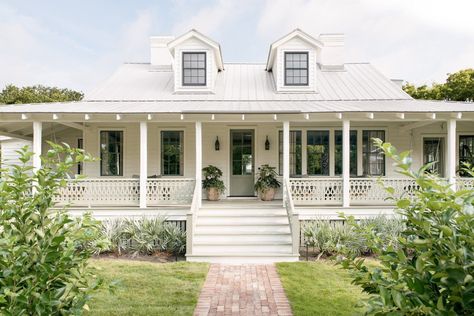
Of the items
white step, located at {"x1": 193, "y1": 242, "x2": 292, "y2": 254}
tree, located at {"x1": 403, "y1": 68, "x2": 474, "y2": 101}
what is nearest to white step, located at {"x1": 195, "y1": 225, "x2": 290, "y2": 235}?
white step, located at {"x1": 193, "y1": 242, "x2": 292, "y2": 254}

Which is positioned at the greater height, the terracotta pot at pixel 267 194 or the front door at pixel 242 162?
the front door at pixel 242 162

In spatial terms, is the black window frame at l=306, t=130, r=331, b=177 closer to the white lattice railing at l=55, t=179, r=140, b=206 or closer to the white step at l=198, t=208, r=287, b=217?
the white step at l=198, t=208, r=287, b=217

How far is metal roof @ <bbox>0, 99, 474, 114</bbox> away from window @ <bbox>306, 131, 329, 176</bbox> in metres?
1.26

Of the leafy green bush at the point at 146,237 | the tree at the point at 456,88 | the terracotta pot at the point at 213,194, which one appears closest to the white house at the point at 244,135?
the terracotta pot at the point at 213,194

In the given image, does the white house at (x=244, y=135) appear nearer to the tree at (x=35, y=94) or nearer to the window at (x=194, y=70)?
the window at (x=194, y=70)

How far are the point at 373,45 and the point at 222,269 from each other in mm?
31797

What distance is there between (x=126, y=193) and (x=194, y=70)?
19.6ft

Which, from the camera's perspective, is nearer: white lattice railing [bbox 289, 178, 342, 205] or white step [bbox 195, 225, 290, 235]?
white step [bbox 195, 225, 290, 235]

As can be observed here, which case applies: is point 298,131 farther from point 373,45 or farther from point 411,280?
point 373,45

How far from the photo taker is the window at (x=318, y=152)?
45.0ft

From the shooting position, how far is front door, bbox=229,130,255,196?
13859mm

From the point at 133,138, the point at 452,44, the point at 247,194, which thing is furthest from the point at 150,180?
the point at 452,44

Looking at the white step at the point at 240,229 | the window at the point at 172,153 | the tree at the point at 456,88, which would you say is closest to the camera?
the white step at the point at 240,229

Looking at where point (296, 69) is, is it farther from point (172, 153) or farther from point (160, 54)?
point (160, 54)
